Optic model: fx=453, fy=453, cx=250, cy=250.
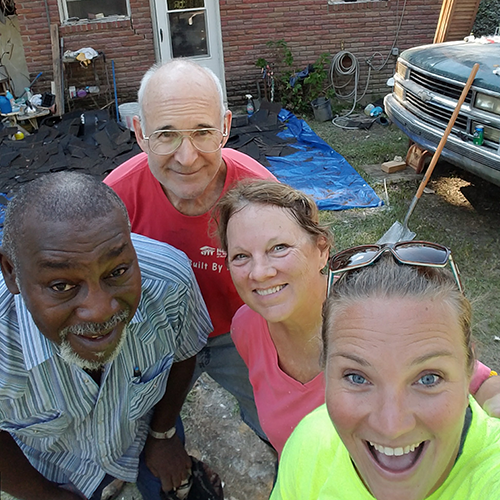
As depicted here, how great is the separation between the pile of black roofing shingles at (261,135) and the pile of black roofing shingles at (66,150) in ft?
5.88

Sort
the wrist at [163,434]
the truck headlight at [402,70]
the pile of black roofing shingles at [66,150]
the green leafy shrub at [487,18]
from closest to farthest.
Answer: the wrist at [163,434] < the truck headlight at [402,70] < the pile of black roofing shingles at [66,150] < the green leafy shrub at [487,18]

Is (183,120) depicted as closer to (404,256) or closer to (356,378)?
(404,256)

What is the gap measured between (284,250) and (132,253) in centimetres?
60

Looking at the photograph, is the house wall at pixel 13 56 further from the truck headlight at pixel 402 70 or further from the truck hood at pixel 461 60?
the truck hood at pixel 461 60

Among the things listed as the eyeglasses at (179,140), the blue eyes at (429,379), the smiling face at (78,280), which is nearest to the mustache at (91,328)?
the smiling face at (78,280)

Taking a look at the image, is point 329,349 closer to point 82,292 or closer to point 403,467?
point 403,467

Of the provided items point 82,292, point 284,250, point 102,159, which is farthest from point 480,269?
point 102,159

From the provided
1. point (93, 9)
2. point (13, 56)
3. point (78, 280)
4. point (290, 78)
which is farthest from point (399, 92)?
point (13, 56)

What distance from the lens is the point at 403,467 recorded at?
1.08 meters

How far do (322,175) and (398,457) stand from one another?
5.86m

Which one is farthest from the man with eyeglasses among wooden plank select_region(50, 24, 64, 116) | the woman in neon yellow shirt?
wooden plank select_region(50, 24, 64, 116)

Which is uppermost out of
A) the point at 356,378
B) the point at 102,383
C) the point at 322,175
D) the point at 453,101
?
the point at 356,378

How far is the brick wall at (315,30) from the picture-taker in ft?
30.7

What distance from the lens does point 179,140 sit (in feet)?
7.45
